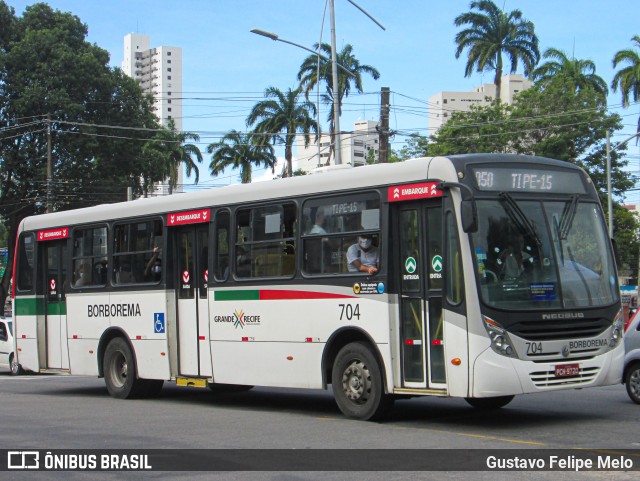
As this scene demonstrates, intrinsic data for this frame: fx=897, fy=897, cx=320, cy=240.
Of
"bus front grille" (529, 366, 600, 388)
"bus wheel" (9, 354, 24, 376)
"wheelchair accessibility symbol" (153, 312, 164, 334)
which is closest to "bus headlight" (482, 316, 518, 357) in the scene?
"bus front grille" (529, 366, 600, 388)

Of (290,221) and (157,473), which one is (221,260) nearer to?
(290,221)

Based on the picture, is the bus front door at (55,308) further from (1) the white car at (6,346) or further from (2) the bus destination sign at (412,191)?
(1) the white car at (6,346)

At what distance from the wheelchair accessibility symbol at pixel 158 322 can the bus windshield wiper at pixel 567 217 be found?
700 centimetres

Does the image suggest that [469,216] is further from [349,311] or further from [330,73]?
[330,73]

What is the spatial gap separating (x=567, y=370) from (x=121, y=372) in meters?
8.60

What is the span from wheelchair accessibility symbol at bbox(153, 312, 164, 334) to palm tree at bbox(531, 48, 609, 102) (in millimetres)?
43500

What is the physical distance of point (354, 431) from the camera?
34.9 ft

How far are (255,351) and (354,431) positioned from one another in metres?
2.96

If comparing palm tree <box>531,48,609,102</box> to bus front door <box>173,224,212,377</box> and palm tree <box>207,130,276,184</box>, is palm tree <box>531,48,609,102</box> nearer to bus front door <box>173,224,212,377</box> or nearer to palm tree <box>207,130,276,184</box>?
palm tree <box>207,130,276,184</box>

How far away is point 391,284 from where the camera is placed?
442 inches

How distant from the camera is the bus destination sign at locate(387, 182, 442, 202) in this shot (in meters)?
10.8

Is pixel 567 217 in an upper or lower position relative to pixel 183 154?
lower

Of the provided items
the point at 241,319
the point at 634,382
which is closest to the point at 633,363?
the point at 634,382

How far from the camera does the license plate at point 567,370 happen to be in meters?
10.5
